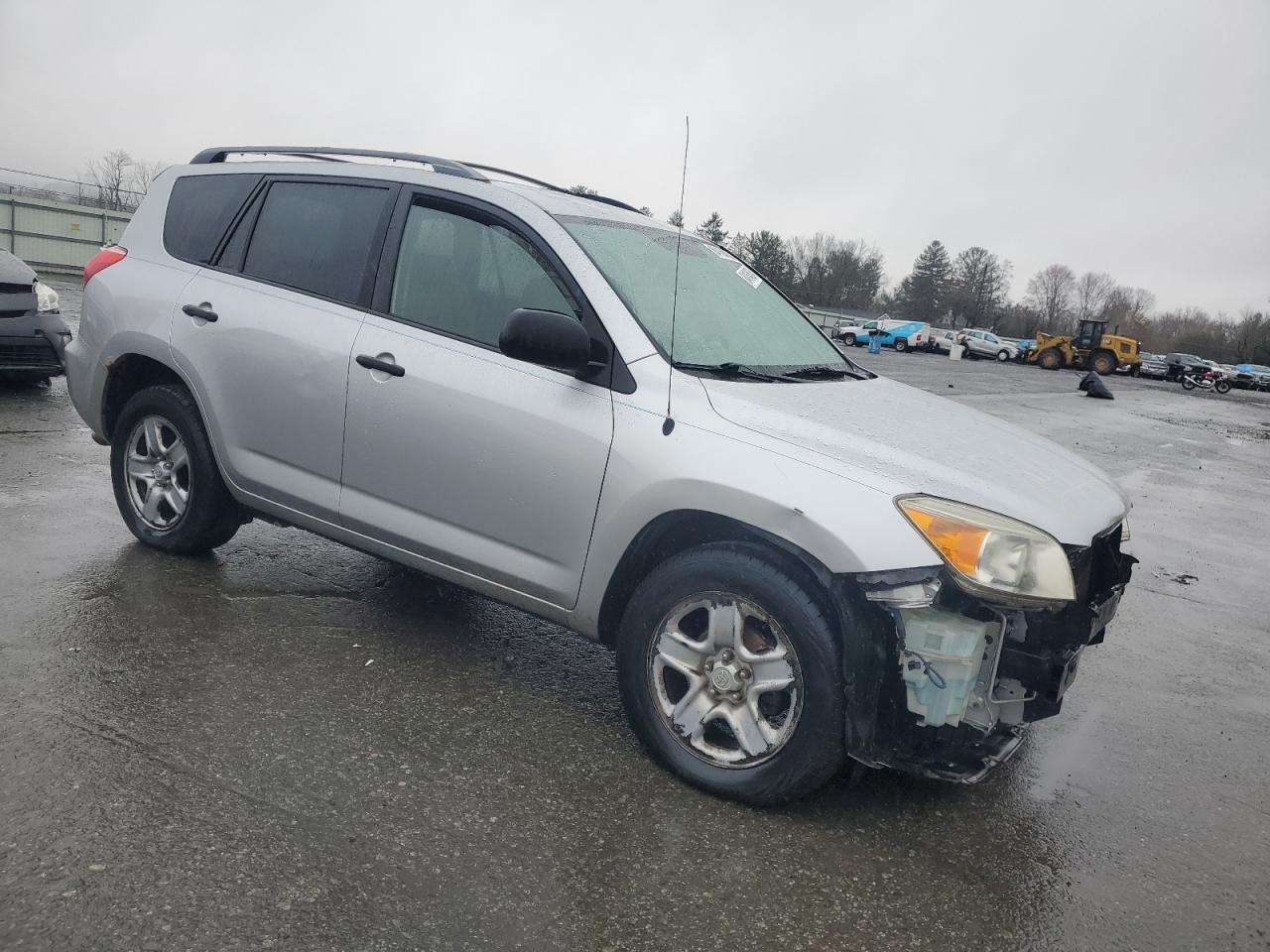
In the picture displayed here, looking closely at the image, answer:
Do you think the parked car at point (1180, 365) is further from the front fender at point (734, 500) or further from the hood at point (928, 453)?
the front fender at point (734, 500)

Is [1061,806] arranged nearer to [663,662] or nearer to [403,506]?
[663,662]

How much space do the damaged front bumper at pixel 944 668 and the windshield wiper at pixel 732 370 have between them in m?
0.94

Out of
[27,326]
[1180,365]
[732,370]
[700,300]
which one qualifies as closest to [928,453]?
[732,370]

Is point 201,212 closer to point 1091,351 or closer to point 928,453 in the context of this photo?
point 928,453

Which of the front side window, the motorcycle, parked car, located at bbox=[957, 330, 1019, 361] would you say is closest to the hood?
the front side window

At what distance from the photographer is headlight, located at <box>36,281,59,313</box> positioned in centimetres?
916

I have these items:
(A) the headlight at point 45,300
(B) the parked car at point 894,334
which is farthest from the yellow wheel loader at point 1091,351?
(A) the headlight at point 45,300

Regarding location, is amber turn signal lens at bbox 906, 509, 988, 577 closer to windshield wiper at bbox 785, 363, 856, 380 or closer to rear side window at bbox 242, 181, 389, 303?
windshield wiper at bbox 785, 363, 856, 380

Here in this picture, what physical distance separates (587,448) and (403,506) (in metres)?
0.87

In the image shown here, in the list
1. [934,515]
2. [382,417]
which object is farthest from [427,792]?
[934,515]

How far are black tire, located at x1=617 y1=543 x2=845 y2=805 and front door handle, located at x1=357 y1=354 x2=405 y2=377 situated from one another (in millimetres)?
1251

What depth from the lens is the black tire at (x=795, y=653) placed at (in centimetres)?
294

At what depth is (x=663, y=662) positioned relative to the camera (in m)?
3.24

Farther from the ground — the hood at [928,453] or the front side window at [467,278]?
the front side window at [467,278]
